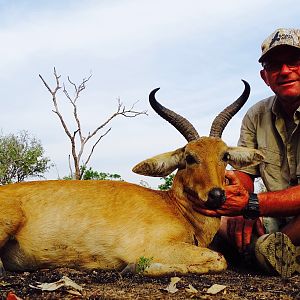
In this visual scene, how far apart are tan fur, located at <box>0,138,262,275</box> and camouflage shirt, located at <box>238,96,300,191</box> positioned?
88 centimetres

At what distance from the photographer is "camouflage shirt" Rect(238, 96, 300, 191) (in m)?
6.20

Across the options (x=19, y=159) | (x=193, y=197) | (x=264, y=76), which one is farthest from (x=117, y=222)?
(x=19, y=159)

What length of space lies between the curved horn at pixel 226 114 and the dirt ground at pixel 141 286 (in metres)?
1.58

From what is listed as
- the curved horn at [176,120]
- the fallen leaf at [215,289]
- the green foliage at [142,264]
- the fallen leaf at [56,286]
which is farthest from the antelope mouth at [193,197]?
the fallen leaf at [56,286]

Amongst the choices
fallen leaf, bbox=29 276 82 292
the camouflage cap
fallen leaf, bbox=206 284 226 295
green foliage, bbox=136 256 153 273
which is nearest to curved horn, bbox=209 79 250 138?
the camouflage cap

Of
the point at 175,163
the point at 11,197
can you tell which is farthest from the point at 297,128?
the point at 11,197

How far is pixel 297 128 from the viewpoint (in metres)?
6.07

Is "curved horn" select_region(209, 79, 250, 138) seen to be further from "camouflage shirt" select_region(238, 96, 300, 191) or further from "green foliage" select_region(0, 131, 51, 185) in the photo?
"green foliage" select_region(0, 131, 51, 185)

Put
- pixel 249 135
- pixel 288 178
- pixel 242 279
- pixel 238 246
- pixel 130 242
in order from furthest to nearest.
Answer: pixel 249 135, pixel 288 178, pixel 238 246, pixel 130 242, pixel 242 279

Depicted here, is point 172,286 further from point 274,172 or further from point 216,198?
point 274,172

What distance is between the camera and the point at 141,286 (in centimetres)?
416

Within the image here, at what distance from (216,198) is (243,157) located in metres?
1.17

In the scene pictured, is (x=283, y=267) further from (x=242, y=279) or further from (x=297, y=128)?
(x=297, y=128)

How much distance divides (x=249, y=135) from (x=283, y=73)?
108 cm
